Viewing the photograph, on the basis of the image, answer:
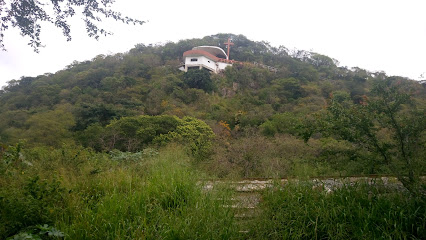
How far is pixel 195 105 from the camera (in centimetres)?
2116

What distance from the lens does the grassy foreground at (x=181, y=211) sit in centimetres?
254

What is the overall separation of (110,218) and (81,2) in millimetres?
3405

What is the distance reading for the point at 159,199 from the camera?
314 centimetres

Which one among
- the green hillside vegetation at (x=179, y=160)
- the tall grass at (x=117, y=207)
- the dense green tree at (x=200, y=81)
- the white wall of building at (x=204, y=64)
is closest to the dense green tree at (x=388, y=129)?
the green hillside vegetation at (x=179, y=160)

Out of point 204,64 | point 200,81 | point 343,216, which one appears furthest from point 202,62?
point 343,216

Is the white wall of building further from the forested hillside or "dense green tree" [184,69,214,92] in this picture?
"dense green tree" [184,69,214,92]

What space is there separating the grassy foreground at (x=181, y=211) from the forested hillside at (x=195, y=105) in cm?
97

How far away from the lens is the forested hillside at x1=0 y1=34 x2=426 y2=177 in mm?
8234

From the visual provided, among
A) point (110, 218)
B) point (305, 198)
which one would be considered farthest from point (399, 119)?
point (110, 218)

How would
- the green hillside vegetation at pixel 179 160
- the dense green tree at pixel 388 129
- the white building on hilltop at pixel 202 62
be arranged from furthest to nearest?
the white building on hilltop at pixel 202 62 → the dense green tree at pixel 388 129 → the green hillside vegetation at pixel 179 160

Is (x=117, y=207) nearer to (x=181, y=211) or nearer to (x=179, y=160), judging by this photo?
(x=181, y=211)

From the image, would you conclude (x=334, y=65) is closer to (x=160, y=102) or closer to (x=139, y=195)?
(x=160, y=102)

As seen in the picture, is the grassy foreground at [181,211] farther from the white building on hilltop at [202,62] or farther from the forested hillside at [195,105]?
the white building on hilltop at [202,62]

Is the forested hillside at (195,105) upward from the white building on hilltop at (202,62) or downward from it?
downward
